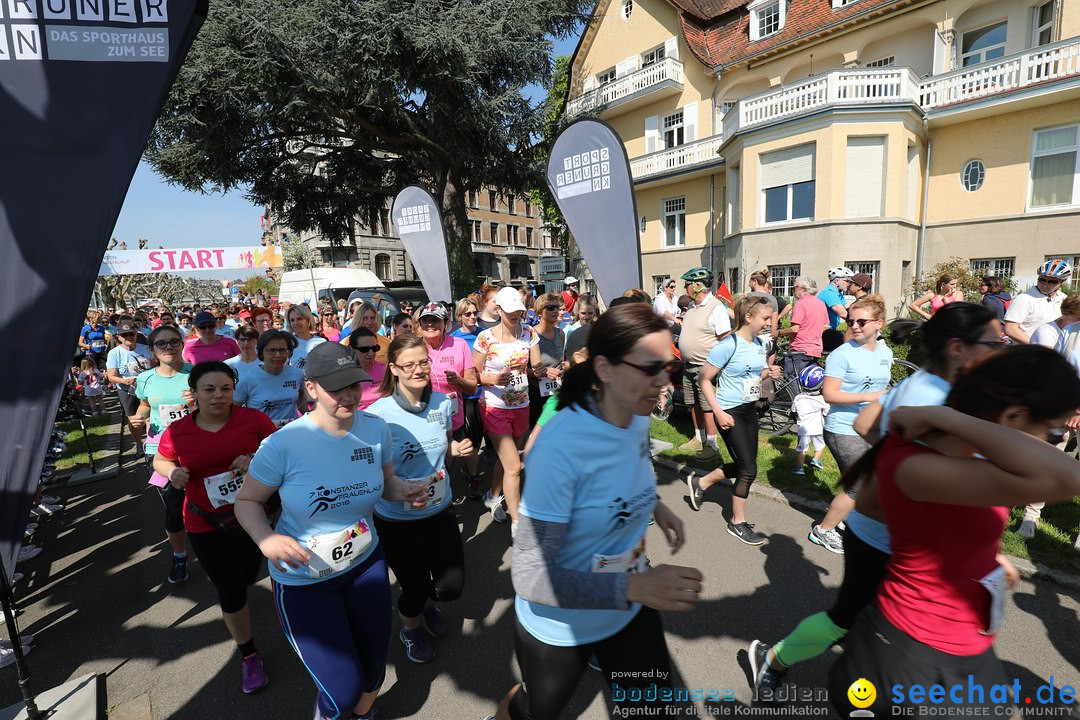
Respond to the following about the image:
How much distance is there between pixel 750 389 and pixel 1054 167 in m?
18.0

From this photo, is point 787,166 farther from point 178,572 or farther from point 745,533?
point 178,572

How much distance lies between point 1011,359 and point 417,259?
10.4 m

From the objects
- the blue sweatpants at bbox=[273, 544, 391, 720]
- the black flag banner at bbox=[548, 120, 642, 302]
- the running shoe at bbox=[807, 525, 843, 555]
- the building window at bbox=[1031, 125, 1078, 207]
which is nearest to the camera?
the blue sweatpants at bbox=[273, 544, 391, 720]

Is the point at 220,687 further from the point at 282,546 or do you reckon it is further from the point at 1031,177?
the point at 1031,177

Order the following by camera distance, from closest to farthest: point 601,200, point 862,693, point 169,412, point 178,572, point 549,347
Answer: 1. point 862,693
2. point 178,572
3. point 169,412
4. point 549,347
5. point 601,200

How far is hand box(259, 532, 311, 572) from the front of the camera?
6.89 ft

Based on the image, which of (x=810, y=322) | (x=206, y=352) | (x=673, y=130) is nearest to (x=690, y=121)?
(x=673, y=130)

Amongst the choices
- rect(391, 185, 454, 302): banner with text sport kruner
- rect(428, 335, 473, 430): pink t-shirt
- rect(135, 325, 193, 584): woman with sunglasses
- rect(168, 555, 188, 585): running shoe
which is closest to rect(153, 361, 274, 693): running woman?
rect(135, 325, 193, 584): woman with sunglasses

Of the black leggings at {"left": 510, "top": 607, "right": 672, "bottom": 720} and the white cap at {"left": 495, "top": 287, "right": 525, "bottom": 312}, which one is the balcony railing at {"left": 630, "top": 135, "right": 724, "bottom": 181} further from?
the black leggings at {"left": 510, "top": 607, "right": 672, "bottom": 720}

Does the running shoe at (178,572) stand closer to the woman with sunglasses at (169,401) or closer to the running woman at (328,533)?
the woman with sunglasses at (169,401)

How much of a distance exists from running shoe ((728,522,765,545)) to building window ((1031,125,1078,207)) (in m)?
18.0

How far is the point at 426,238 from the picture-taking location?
1070cm

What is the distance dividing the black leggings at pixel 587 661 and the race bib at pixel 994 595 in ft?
3.45

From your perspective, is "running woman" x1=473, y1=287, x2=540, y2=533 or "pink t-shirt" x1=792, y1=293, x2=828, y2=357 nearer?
"running woman" x1=473, y1=287, x2=540, y2=533
